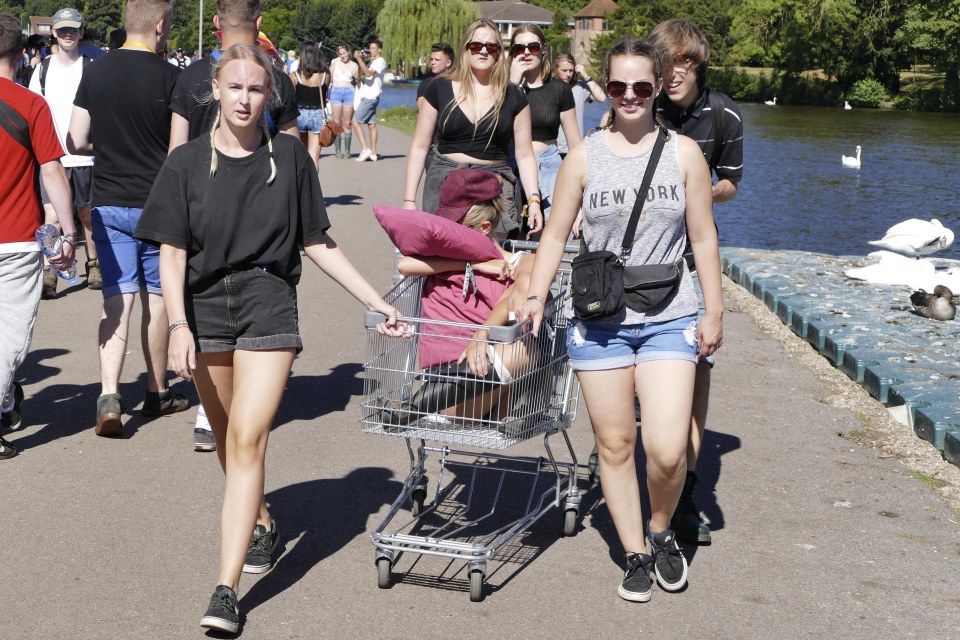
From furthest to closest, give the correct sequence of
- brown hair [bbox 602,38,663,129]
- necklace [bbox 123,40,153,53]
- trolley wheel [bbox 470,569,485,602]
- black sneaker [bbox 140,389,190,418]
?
black sneaker [bbox 140,389,190,418], necklace [bbox 123,40,153,53], trolley wheel [bbox 470,569,485,602], brown hair [bbox 602,38,663,129]

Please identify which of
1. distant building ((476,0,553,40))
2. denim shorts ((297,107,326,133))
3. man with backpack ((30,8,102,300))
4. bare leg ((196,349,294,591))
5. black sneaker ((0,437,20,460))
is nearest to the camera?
bare leg ((196,349,294,591))

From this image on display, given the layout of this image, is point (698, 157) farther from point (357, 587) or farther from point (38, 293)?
point (38, 293)

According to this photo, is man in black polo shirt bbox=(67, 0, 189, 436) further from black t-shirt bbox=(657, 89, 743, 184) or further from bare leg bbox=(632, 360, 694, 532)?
bare leg bbox=(632, 360, 694, 532)

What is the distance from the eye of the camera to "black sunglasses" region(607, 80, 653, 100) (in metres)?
4.71

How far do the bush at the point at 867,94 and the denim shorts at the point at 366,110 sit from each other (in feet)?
175

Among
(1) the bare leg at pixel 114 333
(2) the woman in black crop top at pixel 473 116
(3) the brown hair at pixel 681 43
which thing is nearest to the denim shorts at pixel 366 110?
(2) the woman in black crop top at pixel 473 116

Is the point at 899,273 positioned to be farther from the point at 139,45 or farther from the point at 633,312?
the point at 633,312

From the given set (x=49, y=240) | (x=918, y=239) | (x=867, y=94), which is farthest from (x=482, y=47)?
(x=867, y=94)

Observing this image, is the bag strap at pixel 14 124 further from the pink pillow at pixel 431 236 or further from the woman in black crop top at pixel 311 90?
the woman in black crop top at pixel 311 90

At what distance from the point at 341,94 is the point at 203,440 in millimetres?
15647

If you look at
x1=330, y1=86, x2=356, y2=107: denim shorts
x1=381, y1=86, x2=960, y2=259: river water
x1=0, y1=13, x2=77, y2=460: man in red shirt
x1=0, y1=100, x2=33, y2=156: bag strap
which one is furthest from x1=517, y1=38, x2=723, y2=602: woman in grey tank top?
x1=330, y1=86, x2=356, y2=107: denim shorts

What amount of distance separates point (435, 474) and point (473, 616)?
1.76 m

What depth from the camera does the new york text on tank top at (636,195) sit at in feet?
15.7

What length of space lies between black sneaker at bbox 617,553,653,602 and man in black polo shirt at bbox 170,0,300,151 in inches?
119
